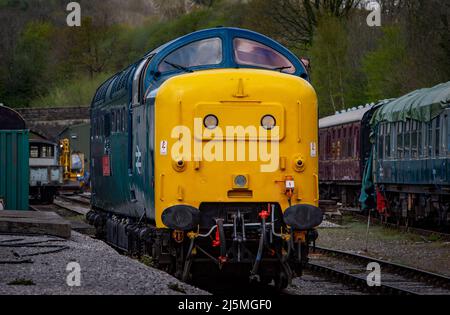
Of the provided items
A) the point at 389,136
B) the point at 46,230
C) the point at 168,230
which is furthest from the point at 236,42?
the point at 389,136

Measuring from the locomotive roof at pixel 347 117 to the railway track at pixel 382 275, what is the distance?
15412mm

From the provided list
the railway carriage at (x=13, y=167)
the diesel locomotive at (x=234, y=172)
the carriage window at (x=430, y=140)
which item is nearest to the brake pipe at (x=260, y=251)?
the diesel locomotive at (x=234, y=172)

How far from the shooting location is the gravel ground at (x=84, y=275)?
11547mm

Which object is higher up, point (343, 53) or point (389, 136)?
point (343, 53)

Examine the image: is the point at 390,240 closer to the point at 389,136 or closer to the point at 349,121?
the point at 389,136

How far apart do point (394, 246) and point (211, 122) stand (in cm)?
960

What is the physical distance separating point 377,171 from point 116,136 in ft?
46.9

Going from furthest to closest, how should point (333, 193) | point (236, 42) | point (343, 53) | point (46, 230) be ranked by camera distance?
point (343, 53), point (333, 193), point (46, 230), point (236, 42)

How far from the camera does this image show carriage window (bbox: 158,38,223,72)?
1478 centimetres

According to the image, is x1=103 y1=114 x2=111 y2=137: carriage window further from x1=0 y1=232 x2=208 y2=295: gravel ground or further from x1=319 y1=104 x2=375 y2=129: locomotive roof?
x1=319 y1=104 x2=375 y2=129: locomotive roof

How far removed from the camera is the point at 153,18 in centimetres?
10169

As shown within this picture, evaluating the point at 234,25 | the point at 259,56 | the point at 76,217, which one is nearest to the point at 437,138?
the point at 259,56

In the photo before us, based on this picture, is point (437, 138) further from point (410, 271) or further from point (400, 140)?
point (410, 271)

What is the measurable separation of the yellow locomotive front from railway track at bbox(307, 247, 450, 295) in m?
1.81
